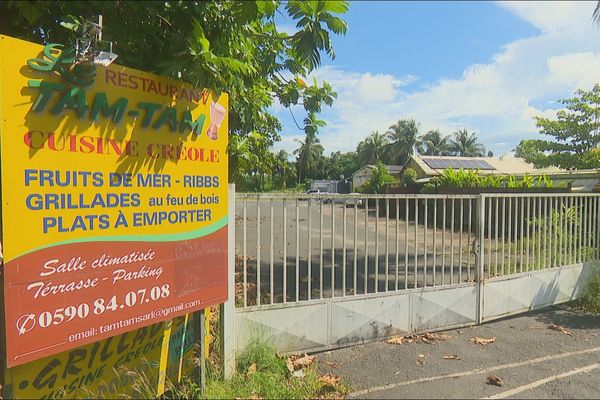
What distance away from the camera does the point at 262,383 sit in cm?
362

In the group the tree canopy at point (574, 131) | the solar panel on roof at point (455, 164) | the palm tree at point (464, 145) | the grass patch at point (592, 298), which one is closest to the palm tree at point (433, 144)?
the palm tree at point (464, 145)

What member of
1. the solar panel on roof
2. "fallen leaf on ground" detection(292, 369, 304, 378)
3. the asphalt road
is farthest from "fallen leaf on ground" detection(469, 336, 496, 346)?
the solar panel on roof

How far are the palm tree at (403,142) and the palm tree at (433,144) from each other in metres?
1.66

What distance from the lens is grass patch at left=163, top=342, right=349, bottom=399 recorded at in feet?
11.1

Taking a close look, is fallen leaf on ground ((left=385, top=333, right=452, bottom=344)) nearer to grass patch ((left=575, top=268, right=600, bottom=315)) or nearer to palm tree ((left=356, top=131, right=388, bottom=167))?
grass patch ((left=575, top=268, right=600, bottom=315))

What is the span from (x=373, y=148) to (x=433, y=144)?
32.9 ft

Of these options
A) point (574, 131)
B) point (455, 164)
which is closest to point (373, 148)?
point (455, 164)

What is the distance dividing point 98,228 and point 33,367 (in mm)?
882

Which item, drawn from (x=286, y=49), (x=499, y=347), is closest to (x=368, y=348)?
(x=499, y=347)

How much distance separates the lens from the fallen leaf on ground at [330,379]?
378 centimetres

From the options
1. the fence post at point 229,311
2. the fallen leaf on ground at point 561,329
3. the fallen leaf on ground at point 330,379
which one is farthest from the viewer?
the fallen leaf on ground at point 561,329

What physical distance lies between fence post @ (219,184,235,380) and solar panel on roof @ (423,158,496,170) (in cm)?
3341

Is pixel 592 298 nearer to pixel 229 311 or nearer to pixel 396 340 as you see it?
pixel 396 340

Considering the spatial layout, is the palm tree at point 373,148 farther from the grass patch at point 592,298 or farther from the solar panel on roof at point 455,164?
the grass patch at point 592,298
